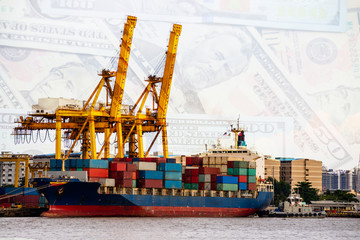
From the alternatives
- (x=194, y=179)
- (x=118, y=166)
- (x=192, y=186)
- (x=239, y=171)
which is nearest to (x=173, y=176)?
(x=192, y=186)

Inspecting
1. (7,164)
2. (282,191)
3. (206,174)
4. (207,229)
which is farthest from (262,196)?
(7,164)

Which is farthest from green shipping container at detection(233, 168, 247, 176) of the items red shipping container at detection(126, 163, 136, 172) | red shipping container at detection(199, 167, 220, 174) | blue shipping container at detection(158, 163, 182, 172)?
red shipping container at detection(126, 163, 136, 172)

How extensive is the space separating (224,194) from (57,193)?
1761 centimetres

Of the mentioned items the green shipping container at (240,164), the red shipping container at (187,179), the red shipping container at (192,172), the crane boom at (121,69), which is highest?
the crane boom at (121,69)

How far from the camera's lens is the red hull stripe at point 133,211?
A: 222ft

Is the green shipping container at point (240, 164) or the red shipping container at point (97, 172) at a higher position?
the green shipping container at point (240, 164)

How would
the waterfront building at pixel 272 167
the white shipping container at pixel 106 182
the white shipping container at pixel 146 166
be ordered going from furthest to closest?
the waterfront building at pixel 272 167 < the white shipping container at pixel 146 166 < the white shipping container at pixel 106 182

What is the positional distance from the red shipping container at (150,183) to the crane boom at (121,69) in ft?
33.8

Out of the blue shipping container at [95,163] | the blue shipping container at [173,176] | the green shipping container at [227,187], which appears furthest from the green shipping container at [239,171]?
the blue shipping container at [95,163]

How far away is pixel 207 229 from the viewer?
196 ft

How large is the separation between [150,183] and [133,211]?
288 cm

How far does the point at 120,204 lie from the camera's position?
69.1 m

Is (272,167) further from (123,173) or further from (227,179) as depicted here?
(123,173)

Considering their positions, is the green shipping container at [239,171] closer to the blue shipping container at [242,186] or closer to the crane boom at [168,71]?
the blue shipping container at [242,186]
